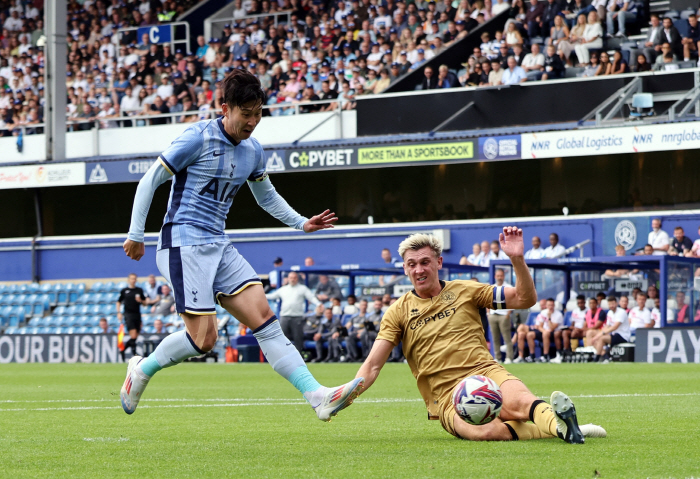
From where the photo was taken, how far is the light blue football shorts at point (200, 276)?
6.23 m

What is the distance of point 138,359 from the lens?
6.83 m

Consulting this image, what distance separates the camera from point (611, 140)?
22531 mm

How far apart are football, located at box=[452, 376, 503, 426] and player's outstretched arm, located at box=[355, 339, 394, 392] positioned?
0.51m

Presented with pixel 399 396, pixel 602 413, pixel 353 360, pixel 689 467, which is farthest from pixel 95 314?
pixel 689 467

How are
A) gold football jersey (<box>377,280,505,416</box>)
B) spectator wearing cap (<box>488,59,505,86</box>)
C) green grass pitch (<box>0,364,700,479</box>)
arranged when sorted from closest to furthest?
green grass pitch (<box>0,364,700,479</box>) < gold football jersey (<box>377,280,505,416</box>) < spectator wearing cap (<box>488,59,505,86</box>)

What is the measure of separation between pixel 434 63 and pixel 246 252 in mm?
7271

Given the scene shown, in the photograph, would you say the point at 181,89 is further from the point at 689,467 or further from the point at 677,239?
the point at 689,467

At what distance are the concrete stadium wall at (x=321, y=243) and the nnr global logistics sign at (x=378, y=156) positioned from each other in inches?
80.0

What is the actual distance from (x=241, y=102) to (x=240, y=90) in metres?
0.07

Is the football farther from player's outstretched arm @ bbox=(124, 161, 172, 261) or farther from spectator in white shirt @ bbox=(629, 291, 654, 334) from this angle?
spectator in white shirt @ bbox=(629, 291, 654, 334)

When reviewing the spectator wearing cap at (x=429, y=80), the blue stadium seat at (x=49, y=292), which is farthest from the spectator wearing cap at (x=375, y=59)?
the blue stadium seat at (x=49, y=292)

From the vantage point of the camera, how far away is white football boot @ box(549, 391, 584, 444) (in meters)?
5.28

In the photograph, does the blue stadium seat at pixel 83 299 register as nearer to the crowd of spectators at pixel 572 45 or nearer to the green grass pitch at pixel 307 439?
the crowd of spectators at pixel 572 45

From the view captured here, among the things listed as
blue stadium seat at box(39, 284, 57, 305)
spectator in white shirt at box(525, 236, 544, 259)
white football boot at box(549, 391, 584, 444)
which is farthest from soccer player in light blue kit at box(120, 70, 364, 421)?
blue stadium seat at box(39, 284, 57, 305)
